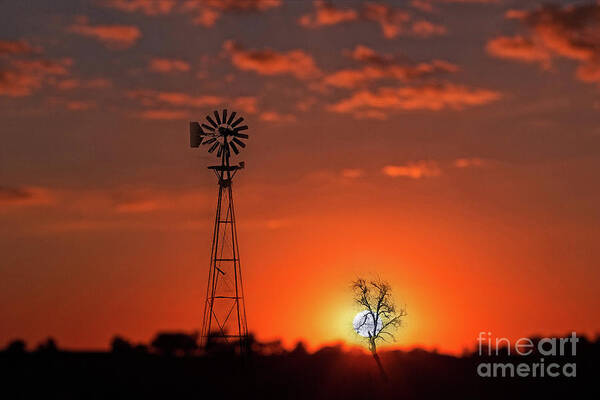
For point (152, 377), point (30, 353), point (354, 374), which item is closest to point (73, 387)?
point (152, 377)

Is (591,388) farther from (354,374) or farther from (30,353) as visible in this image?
(30,353)

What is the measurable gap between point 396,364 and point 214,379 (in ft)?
81.5

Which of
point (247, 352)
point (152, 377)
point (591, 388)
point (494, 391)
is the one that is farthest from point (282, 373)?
point (591, 388)

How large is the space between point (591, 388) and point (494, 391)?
8.84 meters

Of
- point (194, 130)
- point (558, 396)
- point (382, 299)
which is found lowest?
point (558, 396)

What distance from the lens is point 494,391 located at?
9762 centimetres

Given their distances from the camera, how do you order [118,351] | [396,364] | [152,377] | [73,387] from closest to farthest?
[73,387]
[152,377]
[118,351]
[396,364]

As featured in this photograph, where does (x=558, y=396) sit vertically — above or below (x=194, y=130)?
below

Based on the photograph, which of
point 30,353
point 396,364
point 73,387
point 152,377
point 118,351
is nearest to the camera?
point 73,387

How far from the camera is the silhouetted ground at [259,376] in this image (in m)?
81.4

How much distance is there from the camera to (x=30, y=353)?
302ft

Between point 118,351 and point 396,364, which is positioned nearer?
point 118,351

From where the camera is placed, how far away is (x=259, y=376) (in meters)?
89.8

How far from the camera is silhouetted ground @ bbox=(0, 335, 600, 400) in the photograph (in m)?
81.4
